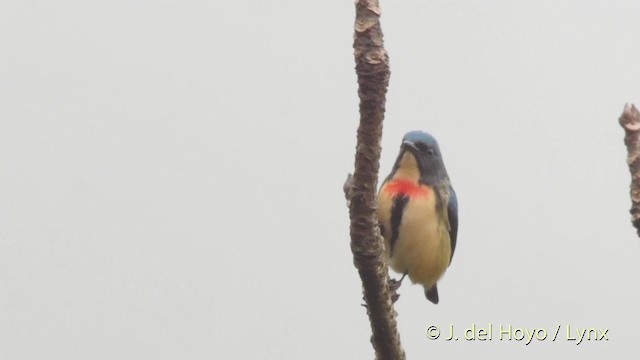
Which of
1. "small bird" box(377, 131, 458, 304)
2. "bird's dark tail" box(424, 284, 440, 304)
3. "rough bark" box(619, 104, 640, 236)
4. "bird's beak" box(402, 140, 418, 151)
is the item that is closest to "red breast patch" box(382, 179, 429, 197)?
"small bird" box(377, 131, 458, 304)

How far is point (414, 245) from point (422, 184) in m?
0.48

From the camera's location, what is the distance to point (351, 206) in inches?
139

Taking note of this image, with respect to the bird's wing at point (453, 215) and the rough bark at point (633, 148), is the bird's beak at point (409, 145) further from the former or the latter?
the rough bark at point (633, 148)

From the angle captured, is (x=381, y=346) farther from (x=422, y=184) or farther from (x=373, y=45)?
(x=422, y=184)

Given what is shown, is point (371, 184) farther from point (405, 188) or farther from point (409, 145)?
point (409, 145)

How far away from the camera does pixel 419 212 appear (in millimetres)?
6660

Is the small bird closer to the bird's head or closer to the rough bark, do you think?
the bird's head

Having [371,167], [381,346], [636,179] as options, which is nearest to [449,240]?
[381,346]

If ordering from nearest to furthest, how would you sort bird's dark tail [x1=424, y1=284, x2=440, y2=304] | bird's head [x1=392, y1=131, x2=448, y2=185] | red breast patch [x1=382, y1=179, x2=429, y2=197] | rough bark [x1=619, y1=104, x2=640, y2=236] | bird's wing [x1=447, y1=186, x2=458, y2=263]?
rough bark [x1=619, y1=104, x2=640, y2=236], red breast patch [x1=382, y1=179, x2=429, y2=197], bird's head [x1=392, y1=131, x2=448, y2=185], bird's wing [x1=447, y1=186, x2=458, y2=263], bird's dark tail [x1=424, y1=284, x2=440, y2=304]

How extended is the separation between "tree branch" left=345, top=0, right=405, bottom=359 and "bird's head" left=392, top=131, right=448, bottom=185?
117 inches

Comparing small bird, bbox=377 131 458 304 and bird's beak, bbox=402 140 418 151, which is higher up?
bird's beak, bbox=402 140 418 151

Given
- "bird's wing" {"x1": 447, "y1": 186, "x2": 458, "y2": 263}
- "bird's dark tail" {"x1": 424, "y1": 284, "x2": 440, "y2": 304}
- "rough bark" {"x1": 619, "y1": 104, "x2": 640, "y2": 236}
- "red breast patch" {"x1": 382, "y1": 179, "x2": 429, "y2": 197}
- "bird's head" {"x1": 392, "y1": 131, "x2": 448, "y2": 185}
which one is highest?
"bird's head" {"x1": 392, "y1": 131, "x2": 448, "y2": 185}

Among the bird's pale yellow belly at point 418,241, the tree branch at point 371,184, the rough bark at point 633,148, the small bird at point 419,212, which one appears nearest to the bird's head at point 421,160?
the small bird at point 419,212

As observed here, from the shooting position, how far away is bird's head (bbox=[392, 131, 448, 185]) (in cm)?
691
